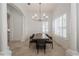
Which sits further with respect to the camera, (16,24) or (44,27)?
(16,24)

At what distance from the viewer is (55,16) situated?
8.24m

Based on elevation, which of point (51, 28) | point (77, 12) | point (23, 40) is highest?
point (77, 12)

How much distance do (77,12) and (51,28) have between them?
4.09 metres

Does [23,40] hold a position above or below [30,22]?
below

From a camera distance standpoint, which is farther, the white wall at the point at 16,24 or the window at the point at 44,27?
the white wall at the point at 16,24

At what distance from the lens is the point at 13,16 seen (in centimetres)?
859

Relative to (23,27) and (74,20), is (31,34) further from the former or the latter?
(74,20)

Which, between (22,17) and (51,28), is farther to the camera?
(22,17)

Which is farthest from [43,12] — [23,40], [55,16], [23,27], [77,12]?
[77,12]

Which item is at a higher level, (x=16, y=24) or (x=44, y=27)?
(x=16, y=24)

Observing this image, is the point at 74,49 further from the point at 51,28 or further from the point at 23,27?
the point at 23,27

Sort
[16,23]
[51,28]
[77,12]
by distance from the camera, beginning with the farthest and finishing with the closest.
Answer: [16,23]
[51,28]
[77,12]

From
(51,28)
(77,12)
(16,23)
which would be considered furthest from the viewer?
(16,23)

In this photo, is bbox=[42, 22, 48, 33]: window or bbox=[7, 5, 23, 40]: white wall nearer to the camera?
bbox=[42, 22, 48, 33]: window
